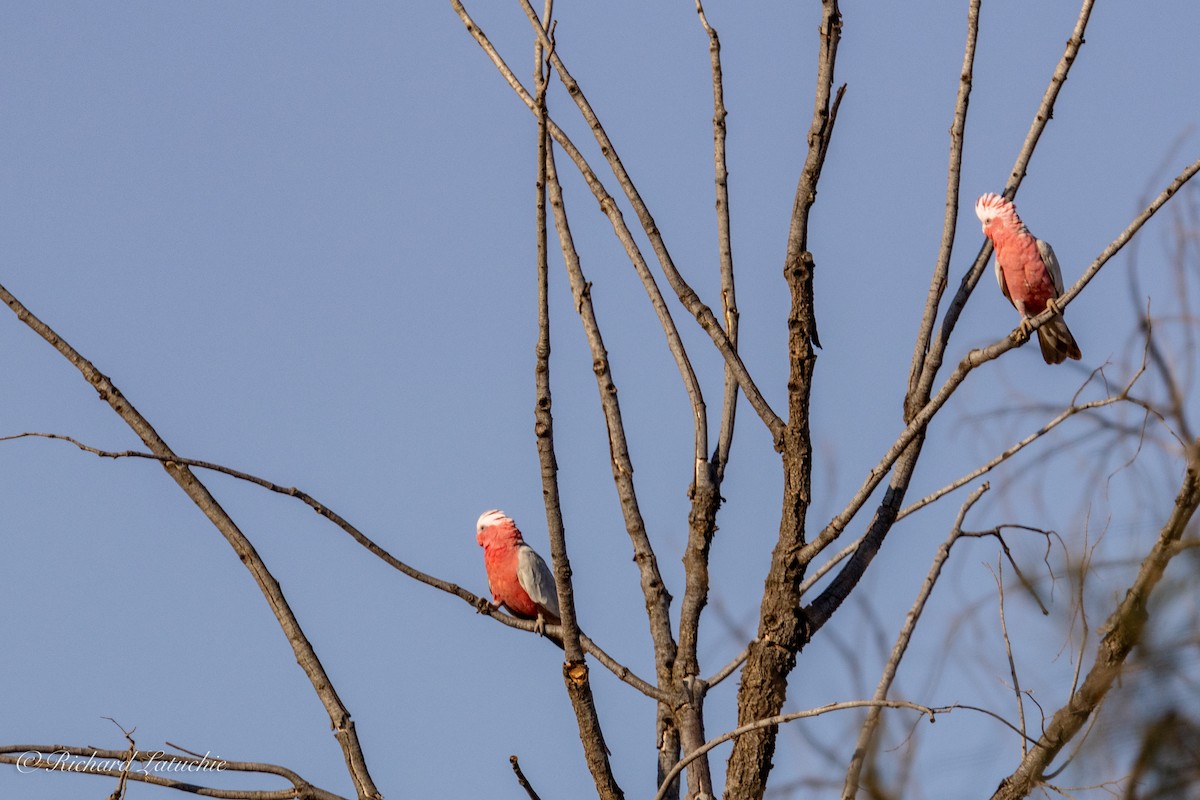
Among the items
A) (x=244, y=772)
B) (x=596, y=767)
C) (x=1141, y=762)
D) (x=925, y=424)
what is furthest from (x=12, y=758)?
(x=1141, y=762)

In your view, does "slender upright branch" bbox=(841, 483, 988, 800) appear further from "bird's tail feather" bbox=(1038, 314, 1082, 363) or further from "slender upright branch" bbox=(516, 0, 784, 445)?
"bird's tail feather" bbox=(1038, 314, 1082, 363)

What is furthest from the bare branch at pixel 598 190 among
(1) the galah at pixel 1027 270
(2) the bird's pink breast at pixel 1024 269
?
(2) the bird's pink breast at pixel 1024 269

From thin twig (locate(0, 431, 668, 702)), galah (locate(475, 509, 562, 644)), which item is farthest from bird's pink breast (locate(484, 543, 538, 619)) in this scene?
thin twig (locate(0, 431, 668, 702))

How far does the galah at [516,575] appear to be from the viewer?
7389mm

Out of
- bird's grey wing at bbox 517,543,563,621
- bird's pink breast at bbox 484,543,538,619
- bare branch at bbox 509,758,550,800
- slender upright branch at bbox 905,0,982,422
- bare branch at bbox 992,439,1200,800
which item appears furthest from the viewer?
bird's pink breast at bbox 484,543,538,619

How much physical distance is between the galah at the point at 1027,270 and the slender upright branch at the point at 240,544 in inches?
222

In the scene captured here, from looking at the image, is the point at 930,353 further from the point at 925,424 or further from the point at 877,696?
the point at 877,696

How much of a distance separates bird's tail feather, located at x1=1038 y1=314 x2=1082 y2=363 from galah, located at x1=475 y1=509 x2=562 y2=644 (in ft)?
11.0

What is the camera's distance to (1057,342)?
872 centimetres

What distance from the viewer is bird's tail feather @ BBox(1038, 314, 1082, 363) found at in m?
8.60

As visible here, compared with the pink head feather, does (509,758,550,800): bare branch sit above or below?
below

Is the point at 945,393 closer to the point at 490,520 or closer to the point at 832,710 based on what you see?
the point at 832,710

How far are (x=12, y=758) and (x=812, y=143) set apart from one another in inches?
109

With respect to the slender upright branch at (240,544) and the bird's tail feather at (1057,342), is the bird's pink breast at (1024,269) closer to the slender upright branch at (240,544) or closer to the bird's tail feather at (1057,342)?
the bird's tail feather at (1057,342)
